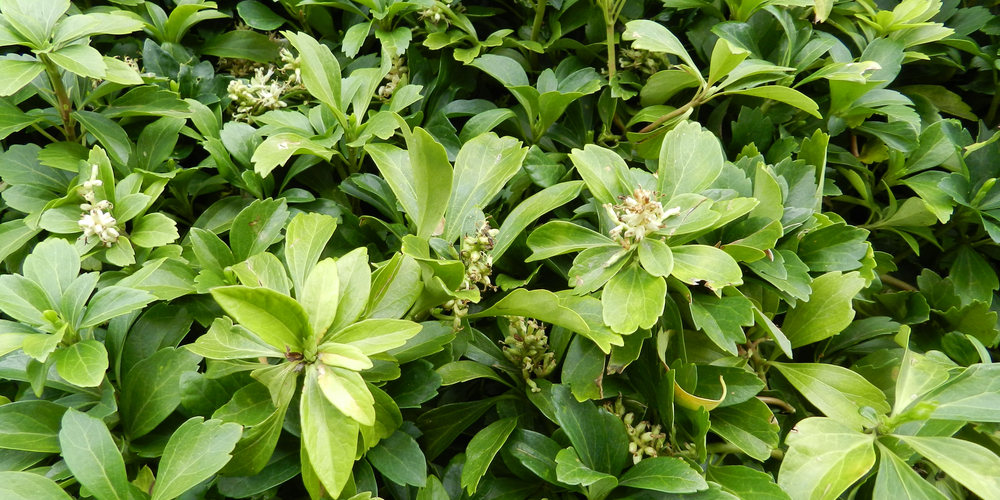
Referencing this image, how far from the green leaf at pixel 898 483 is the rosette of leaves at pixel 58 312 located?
0.87m

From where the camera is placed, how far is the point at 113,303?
725 millimetres

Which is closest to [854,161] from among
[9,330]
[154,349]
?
[154,349]

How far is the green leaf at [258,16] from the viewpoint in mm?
1106

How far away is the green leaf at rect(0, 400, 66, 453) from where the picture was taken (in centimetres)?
71

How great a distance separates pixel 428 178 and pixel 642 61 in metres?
0.54

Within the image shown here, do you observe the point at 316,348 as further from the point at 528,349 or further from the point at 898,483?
the point at 898,483

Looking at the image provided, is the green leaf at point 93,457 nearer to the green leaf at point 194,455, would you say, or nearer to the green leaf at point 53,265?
the green leaf at point 194,455

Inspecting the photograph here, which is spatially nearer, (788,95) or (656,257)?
(656,257)

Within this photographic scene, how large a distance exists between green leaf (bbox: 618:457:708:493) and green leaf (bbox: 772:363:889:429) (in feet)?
0.74

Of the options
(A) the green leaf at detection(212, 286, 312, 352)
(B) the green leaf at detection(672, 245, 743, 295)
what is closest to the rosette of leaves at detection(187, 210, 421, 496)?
(A) the green leaf at detection(212, 286, 312, 352)

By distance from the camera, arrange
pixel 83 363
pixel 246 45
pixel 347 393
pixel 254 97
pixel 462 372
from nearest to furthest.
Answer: pixel 347 393 < pixel 83 363 < pixel 462 372 < pixel 254 97 < pixel 246 45

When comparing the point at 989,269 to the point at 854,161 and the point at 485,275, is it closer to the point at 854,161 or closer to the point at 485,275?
the point at 854,161

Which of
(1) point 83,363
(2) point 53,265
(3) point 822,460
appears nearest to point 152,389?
(1) point 83,363

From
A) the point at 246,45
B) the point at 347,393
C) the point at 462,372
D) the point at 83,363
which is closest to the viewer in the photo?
the point at 347,393
